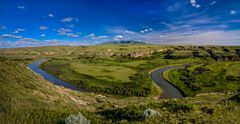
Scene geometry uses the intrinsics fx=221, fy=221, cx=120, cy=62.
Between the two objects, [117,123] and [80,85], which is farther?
[80,85]

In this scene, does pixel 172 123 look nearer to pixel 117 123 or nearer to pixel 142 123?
pixel 142 123

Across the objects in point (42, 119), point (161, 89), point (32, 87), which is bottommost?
point (161, 89)

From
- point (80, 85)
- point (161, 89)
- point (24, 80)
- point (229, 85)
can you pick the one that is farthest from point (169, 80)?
point (24, 80)

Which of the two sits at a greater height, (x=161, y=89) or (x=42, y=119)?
(x=42, y=119)

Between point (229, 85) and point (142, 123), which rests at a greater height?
point (142, 123)

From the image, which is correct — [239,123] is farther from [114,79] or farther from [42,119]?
[114,79]

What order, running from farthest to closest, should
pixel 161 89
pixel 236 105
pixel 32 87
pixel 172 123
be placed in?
pixel 161 89 → pixel 32 87 → pixel 236 105 → pixel 172 123

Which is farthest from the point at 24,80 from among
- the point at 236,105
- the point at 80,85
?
the point at 80,85

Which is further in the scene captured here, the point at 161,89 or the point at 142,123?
the point at 161,89

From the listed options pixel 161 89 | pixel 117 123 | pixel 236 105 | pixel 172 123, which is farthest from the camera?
pixel 161 89
